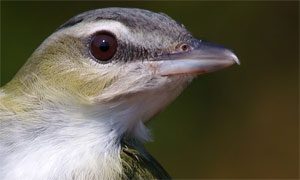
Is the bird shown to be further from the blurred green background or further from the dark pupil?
the blurred green background

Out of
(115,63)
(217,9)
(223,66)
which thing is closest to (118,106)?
(115,63)

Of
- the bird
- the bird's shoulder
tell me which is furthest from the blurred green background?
the bird

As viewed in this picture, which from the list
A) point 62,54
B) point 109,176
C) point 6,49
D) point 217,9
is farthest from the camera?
point 217,9

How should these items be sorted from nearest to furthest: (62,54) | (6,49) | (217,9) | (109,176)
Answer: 1. (109,176)
2. (62,54)
3. (6,49)
4. (217,9)

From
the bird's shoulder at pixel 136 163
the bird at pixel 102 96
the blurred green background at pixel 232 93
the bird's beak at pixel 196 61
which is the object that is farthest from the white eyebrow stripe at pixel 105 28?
the blurred green background at pixel 232 93

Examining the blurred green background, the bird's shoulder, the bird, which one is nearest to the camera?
the bird

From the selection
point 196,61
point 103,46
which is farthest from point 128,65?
point 196,61

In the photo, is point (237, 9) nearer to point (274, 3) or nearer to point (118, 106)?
point (274, 3)

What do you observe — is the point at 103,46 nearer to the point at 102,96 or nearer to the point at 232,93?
the point at 102,96

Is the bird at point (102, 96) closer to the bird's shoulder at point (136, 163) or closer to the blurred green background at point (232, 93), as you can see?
the bird's shoulder at point (136, 163)
